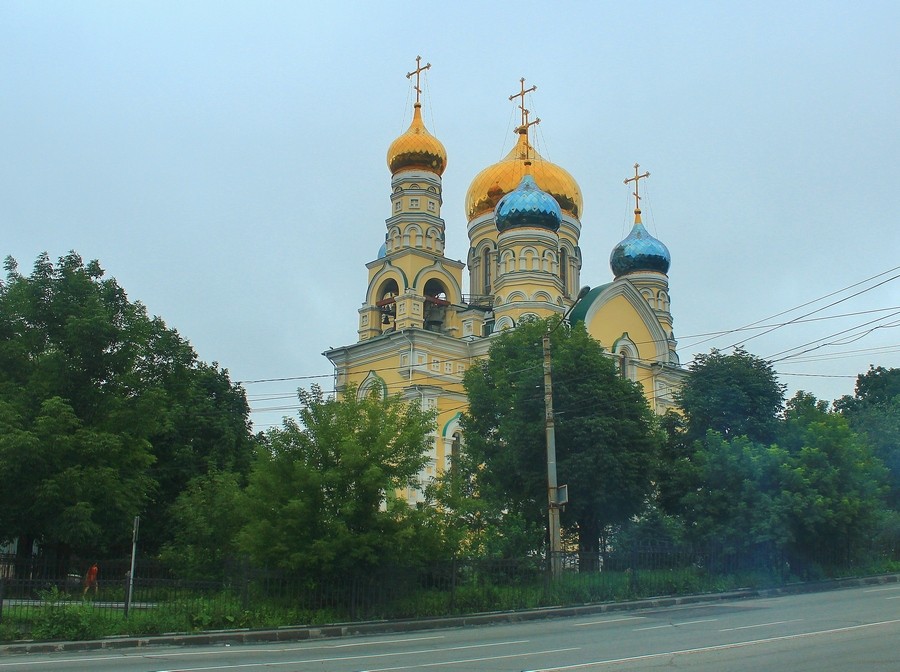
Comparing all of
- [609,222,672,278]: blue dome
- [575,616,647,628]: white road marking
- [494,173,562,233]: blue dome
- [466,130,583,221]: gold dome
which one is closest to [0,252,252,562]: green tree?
[575,616,647,628]: white road marking

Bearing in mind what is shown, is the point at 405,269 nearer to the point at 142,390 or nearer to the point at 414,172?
the point at 414,172

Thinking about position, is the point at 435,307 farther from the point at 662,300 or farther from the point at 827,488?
the point at 827,488

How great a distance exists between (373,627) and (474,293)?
28864mm

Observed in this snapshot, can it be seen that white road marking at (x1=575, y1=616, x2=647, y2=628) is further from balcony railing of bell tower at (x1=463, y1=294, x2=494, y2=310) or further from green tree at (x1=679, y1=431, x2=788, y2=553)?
balcony railing of bell tower at (x1=463, y1=294, x2=494, y2=310)

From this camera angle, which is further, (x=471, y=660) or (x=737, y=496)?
(x=737, y=496)

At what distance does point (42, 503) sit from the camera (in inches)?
827

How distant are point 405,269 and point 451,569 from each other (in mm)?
22432

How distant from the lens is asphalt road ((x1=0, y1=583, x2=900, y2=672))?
10.5 m

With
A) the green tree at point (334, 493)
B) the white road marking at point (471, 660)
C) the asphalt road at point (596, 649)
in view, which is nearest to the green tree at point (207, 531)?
the green tree at point (334, 493)

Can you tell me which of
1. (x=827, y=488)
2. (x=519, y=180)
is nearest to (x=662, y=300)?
(x=519, y=180)

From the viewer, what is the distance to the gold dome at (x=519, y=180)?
44.8m

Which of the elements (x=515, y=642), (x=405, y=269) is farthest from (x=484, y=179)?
(x=515, y=642)

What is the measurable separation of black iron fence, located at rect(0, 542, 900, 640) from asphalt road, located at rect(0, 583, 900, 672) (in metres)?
1.13

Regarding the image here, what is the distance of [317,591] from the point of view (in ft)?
54.1
